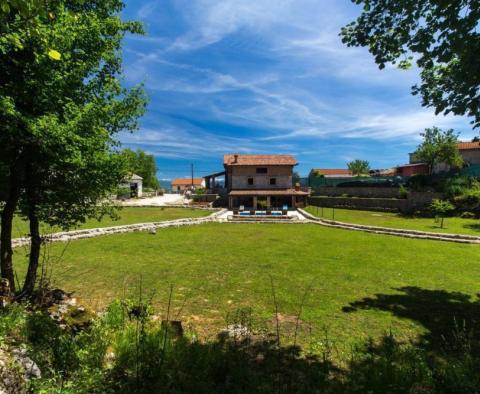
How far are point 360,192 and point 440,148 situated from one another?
13.4 meters

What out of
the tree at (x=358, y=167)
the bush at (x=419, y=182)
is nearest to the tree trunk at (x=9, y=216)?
the bush at (x=419, y=182)

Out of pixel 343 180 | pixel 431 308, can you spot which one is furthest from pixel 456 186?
pixel 431 308

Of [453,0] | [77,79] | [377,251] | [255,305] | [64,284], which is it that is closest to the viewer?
[453,0]

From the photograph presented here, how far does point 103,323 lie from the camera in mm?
5688

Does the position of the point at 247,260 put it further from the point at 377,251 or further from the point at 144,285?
the point at 377,251

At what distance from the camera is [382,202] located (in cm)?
3588

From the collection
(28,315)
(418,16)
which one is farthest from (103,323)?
(418,16)

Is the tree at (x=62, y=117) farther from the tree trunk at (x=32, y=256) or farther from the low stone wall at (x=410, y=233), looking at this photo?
the low stone wall at (x=410, y=233)

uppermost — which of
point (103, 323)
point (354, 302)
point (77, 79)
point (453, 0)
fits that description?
point (453, 0)

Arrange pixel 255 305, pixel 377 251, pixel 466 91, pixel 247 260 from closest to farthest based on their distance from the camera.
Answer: pixel 466 91, pixel 255 305, pixel 247 260, pixel 377 251

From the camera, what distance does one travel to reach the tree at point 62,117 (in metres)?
5.59

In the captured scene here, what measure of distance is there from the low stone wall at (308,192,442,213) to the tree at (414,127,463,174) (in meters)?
13.5

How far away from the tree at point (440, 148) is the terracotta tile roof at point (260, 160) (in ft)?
65.6

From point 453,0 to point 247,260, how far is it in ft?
37.2
